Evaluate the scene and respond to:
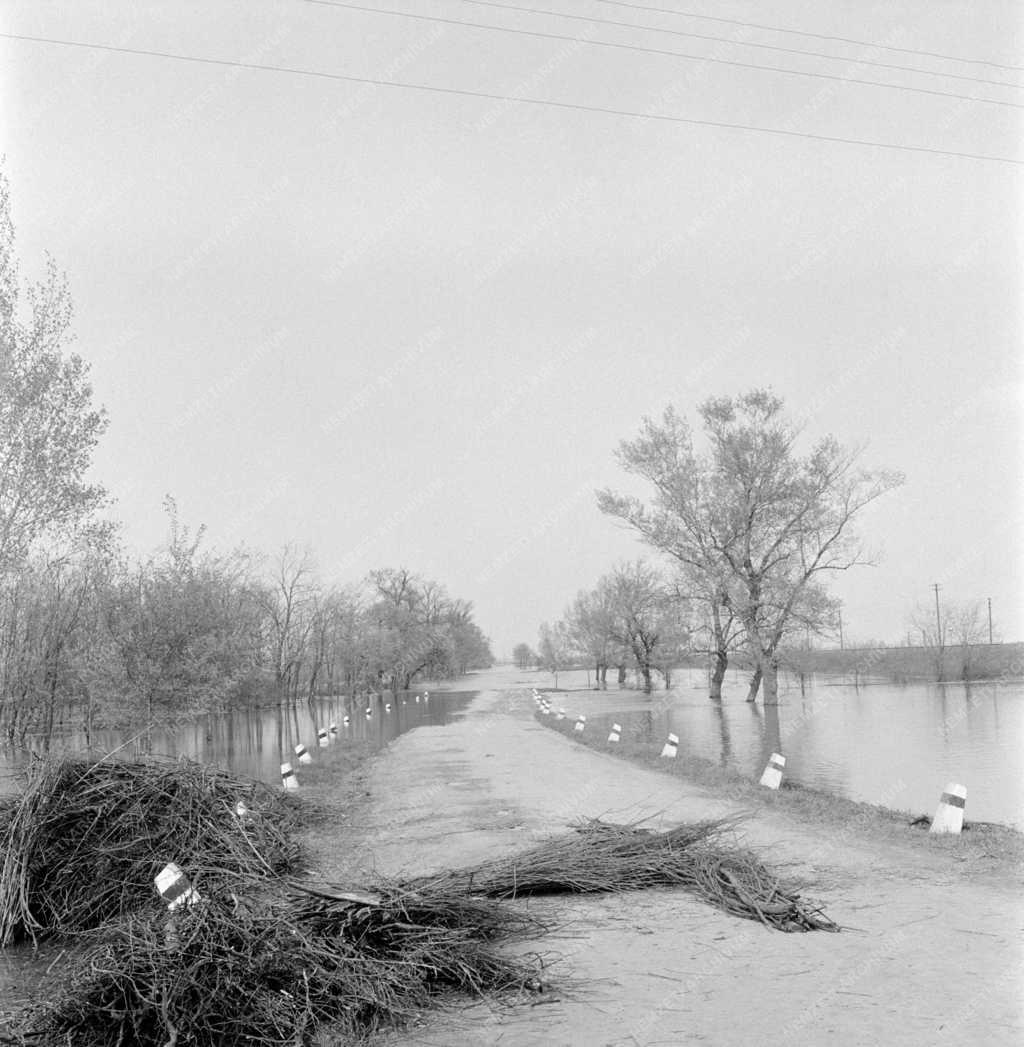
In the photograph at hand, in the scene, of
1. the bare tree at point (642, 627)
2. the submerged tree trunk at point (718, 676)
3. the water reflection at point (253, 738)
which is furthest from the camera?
the bare tree at point (642, 627)

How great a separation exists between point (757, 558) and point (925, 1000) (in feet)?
131

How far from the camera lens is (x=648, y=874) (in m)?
8.31

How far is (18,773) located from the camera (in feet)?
33.3

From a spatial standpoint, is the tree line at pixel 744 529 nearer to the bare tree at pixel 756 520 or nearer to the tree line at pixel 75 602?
the bare tree at pixel 756 520

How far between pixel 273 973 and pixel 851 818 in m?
8.77

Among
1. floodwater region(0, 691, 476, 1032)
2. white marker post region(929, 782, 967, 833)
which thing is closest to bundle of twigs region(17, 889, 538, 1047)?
floodwater region(0, 691, 476, 1032)

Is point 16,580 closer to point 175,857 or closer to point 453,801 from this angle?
point 453,801

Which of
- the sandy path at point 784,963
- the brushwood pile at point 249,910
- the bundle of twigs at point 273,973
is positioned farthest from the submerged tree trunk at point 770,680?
the bundle of twigs at point 273,973

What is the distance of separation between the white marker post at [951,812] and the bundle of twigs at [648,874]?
120 inches

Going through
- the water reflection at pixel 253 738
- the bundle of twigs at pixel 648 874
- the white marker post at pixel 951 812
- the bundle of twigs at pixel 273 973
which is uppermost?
the bundle of twigs at pixel 273 973

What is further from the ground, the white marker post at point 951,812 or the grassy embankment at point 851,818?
the white marker post at point 951,812

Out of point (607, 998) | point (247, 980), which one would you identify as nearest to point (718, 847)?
point (607, 998)

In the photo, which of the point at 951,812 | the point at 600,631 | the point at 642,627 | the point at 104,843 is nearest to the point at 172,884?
the point at 104,843

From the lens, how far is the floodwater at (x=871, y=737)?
16500mm
